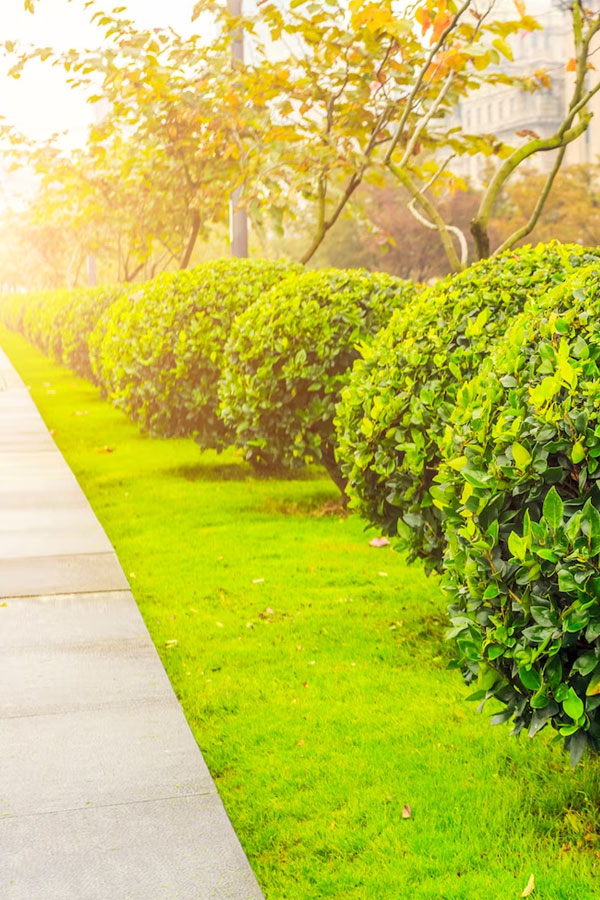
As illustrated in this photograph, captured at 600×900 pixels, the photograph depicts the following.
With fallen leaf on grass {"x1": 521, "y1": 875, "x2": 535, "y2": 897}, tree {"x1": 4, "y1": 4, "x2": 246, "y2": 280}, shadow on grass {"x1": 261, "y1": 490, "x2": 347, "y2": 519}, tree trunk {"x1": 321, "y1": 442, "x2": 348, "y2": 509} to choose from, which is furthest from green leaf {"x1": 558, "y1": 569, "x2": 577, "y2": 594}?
tree {"x1": 4, "y1": 4, "x2": 246, "y2": 280}

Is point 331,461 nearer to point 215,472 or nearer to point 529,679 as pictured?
point 215,472

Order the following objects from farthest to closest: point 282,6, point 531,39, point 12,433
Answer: point 531,39, point 12,433, point 282,6

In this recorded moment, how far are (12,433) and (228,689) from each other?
7455 millimetres

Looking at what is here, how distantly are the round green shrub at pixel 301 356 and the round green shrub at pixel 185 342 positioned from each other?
890mm

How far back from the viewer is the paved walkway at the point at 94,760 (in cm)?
270

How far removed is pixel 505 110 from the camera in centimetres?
7531

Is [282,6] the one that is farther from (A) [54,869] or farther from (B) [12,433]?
(A) [54,869]

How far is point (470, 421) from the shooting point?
328 centimetres

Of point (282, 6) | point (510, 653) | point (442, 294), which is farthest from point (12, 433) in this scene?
point (510, 653)

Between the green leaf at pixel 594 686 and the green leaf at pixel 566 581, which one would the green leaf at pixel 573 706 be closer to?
the green leaf at pixel 594 686

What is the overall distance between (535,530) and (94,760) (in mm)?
1613

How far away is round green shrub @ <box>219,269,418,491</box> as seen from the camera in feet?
22.9

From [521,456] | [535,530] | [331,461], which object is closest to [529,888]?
[535,530]

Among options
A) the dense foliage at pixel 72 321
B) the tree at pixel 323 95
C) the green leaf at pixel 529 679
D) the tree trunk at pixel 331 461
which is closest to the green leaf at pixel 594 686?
the green leaf at pixel 529 679
